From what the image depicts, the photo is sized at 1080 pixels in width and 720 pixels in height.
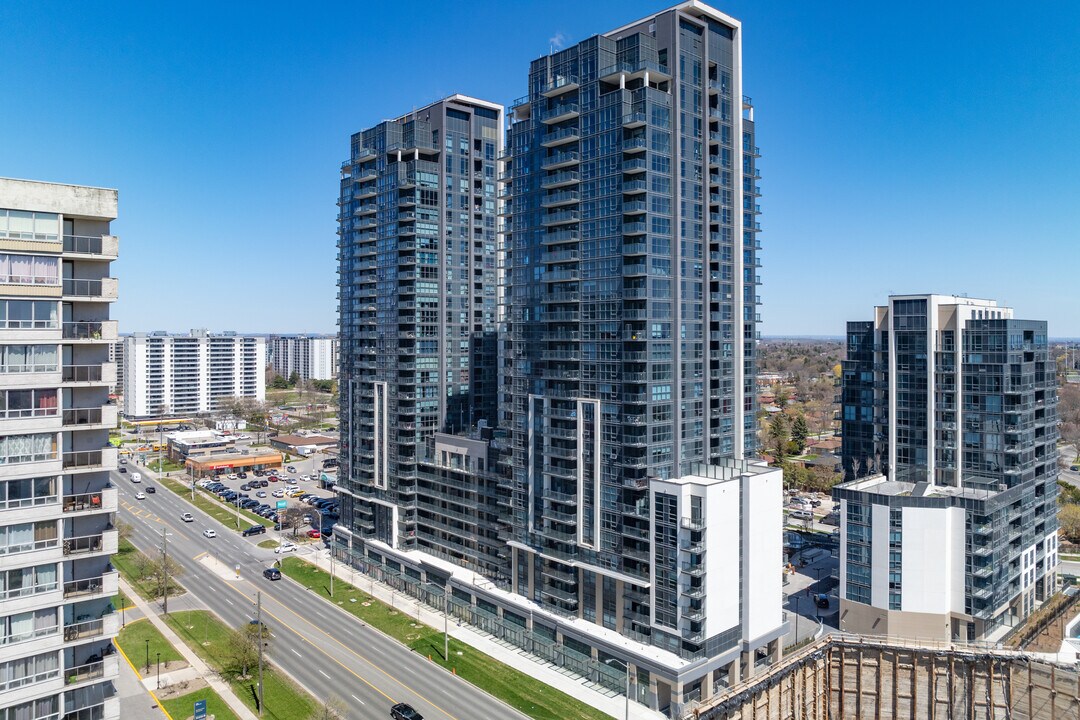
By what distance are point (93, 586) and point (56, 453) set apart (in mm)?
6693

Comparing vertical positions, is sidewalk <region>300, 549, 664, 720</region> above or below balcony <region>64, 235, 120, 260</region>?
below

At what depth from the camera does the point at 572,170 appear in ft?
232

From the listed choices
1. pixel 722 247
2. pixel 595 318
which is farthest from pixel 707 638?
pixel 722 247

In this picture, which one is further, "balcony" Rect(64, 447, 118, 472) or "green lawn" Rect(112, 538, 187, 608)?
"green lawn" Rect(112, 538, 187, 608)

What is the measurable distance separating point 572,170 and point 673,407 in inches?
1008

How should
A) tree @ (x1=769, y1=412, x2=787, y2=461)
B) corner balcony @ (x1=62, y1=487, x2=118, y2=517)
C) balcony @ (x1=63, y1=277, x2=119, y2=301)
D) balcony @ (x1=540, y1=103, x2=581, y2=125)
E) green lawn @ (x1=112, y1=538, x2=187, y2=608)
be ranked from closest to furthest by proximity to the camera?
1. corner balcony @ (x1=62, y1=487, x2=118, y2=517)
2. balcony @ (x1=63, y1=277, x2=119, y2=301)
3. balcony @ (x1=540, y1=103, x2=581, y2=125)
4. green lawn @ (x1=112, y1=538, x2=187, y2=608)
5. tree @ (x1=769, y1=412, x2=787, y2=461)

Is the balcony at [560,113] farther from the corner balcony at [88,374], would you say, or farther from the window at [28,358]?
the window at [28,358]

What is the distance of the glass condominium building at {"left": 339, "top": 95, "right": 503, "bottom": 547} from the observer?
9294 centimetres

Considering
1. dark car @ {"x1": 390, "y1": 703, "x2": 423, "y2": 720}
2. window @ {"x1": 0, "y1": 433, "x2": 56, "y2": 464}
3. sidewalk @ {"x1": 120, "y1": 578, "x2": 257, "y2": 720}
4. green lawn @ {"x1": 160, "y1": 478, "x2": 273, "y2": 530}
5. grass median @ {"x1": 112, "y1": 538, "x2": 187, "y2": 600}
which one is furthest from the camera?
green lawn @ {"x1": 160, "y1": 478, "x2": 273, "y2": 530}

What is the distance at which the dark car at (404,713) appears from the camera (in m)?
58.8

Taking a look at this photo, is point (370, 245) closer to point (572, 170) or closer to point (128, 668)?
point (572, 170)

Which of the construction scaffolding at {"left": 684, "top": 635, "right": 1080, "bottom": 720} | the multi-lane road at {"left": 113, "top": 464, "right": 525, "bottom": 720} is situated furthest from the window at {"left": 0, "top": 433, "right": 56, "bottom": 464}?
the construction scaffolding at {"left": 684, "top": 635, "right": 1080, "bottom": 720}

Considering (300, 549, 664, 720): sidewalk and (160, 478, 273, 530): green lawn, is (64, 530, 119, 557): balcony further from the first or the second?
(160, 478, 273, 530): green lawn

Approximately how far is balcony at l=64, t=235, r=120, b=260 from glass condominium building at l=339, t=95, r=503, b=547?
58.3m
